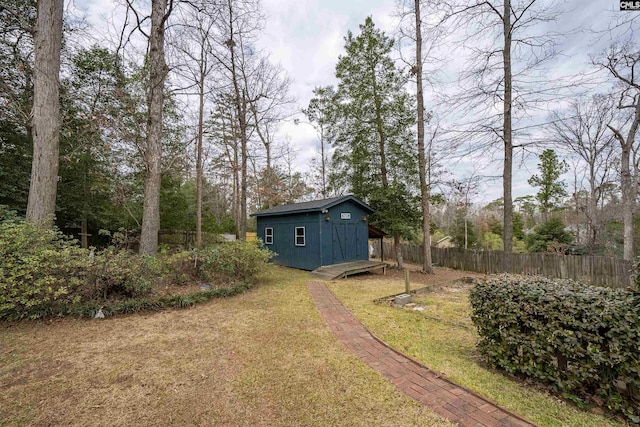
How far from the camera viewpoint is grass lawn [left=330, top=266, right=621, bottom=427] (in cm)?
228

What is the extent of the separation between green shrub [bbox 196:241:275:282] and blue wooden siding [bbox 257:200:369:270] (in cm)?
302

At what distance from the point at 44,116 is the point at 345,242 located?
953 cm

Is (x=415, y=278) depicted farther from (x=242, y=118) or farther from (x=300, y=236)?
(x=242, y=118)

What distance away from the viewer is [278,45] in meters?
12.6

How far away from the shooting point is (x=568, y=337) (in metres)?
2.39

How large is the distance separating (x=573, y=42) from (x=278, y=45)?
36.4 feet

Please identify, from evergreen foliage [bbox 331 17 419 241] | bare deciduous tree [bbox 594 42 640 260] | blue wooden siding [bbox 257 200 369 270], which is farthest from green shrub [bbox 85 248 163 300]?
bare deciduous tree [bbox 594 42 640 260]

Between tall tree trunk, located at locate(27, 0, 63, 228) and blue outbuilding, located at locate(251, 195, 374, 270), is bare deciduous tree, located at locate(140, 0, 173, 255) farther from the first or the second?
blue outbuilding, located at locate(251, 195, 374, 270)

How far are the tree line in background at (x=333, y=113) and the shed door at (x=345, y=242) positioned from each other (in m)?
1.45

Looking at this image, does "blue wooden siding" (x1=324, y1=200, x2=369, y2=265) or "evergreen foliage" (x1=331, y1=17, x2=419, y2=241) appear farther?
"evergreen foliage" (x1=331, y1=17, x2=419, y2=241)

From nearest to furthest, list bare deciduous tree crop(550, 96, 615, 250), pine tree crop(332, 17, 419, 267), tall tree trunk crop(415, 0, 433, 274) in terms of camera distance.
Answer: tall tree trunk crop(415, 0, 433, 274)
pine tree crop(332, 17, 419, 267)
bare deciduous tree crop(550, 96, 615, 250)

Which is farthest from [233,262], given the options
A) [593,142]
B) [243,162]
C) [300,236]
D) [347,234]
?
[593,142]

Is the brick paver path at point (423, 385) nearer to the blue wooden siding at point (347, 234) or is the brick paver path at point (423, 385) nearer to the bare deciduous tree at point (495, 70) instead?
the blue wooden siding at point (347, 234)

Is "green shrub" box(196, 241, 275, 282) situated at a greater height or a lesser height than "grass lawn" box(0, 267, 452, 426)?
greater
